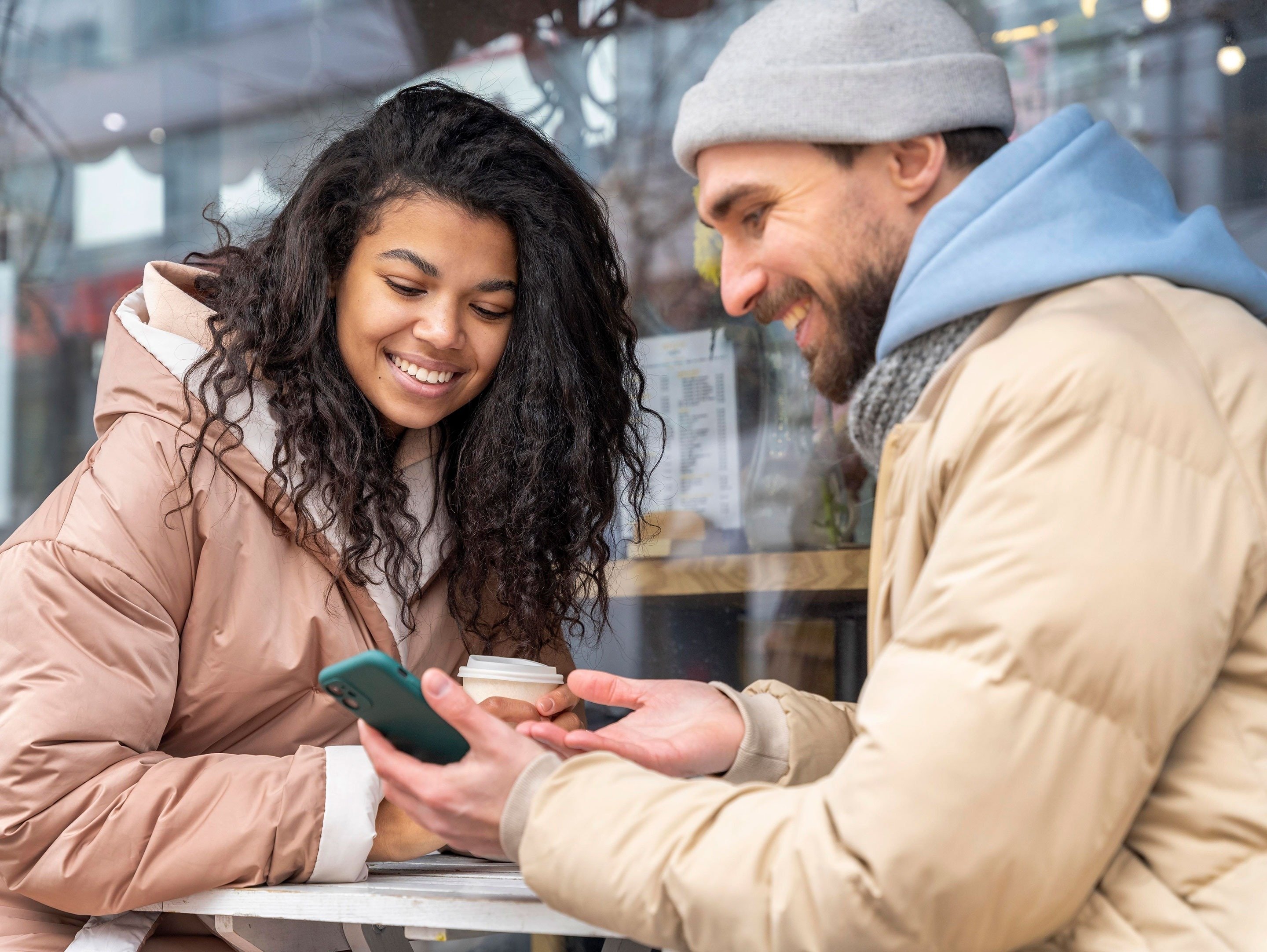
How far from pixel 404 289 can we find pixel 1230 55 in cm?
187

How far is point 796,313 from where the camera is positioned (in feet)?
4.81

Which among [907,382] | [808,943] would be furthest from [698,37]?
[808,943]

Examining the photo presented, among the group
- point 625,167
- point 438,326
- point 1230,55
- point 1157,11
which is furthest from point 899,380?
point 625,167

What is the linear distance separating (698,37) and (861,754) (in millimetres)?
2706

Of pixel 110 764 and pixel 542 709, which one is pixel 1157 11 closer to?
pixel 542 709

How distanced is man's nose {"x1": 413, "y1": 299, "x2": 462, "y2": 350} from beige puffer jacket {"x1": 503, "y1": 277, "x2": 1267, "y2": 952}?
89 centimetres

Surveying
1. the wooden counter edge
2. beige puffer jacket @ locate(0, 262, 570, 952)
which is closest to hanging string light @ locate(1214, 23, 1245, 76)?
the wooden counter edge

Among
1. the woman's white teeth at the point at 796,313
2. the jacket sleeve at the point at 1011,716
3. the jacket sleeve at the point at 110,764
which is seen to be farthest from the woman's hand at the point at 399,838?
the woman's white teeth at the point at 796,313

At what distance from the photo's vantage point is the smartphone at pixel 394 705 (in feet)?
3.62

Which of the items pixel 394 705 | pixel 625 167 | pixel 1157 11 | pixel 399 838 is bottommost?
pixel 399 838

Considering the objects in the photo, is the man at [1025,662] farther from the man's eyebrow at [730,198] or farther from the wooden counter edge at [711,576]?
the wooden counter edge at [711,576]

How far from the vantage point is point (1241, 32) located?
8.38 ft

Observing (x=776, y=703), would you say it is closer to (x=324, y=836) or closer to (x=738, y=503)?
(x=324, y=836)

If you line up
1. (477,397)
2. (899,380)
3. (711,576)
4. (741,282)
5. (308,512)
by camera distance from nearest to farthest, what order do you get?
(899,380) < (741,282) < (308,512) < (477,397) < (711,576)
